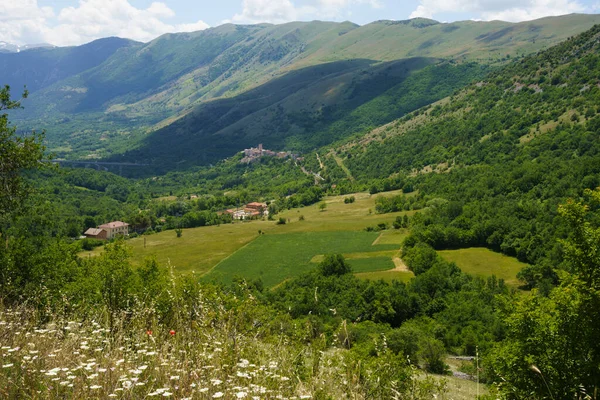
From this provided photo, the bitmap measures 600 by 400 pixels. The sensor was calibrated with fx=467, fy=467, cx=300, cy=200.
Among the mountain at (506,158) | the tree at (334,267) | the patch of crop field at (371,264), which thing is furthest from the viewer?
the mountain at (506,158)

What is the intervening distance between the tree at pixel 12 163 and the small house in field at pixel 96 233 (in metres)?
106

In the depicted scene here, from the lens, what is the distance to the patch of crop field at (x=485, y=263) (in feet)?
233

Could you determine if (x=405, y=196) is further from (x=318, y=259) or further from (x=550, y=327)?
(x=550, y=327)

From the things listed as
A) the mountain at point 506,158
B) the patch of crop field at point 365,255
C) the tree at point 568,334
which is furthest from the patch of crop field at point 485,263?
the tree at point 568,334

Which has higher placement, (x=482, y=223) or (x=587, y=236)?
(x=587, y=236)

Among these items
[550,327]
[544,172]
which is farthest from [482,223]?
[550,327]

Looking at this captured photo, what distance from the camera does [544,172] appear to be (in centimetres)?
10081

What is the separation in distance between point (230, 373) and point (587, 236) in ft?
42.1

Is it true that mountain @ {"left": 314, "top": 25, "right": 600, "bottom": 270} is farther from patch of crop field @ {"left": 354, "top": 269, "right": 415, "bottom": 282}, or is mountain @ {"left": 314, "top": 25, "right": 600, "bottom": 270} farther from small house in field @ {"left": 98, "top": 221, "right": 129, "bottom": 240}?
small house in field @ {"left": 98, "top": 221, "right": 129, "bottom": 240}

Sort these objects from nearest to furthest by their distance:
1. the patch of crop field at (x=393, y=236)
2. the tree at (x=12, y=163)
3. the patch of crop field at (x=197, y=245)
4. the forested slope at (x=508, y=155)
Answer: the tree at (x=12, y=163)
the forested slope at (x=508, y=155)
the patch of crop field at (x=197, y=245)
the patch of crop field at (x=393, y=236)

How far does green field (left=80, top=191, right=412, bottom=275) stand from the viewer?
294 feet

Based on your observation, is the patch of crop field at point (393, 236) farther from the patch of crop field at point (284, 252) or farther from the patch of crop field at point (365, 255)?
the patch of crop field at point (365, 255)

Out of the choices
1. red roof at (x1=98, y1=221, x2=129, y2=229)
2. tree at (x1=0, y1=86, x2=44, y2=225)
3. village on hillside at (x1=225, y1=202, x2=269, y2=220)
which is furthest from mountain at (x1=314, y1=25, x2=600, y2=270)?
red roof at (x1=98, y1=221, x2=129, y2=229)

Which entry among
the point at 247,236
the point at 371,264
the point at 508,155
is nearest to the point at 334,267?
the point at 371,264
